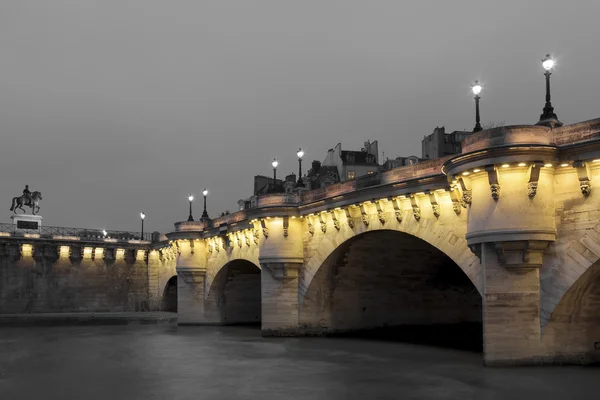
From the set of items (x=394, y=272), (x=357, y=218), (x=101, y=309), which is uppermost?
(x=357, y=218)

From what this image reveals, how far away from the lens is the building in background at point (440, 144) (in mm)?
57281

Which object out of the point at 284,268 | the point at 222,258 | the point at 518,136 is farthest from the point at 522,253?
the point at 222,258

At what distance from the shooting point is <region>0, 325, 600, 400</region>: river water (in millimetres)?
18656

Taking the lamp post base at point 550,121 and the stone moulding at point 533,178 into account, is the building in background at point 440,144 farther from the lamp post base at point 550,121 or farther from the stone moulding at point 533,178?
the stone moulding at point 533,178

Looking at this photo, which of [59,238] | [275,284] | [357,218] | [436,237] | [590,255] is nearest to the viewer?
[590,255]

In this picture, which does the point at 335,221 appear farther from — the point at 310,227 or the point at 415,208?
the point at 415,208

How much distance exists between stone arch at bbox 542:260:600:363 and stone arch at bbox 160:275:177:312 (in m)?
45.4

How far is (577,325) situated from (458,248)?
16.3 ft

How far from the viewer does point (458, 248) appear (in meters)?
23.7

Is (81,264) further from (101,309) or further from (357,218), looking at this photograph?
(357,218)

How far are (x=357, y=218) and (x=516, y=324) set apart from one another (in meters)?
11.3

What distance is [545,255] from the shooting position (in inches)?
794

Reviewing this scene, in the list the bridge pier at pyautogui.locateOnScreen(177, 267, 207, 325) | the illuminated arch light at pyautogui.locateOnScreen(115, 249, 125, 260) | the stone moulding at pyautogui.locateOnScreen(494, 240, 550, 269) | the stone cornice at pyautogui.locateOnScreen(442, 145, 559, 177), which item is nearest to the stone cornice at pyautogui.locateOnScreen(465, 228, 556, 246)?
the stone moulding at pyautogui.locateOnScreen(494, 240, 550, 269)

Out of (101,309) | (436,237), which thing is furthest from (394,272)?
(101,309)
